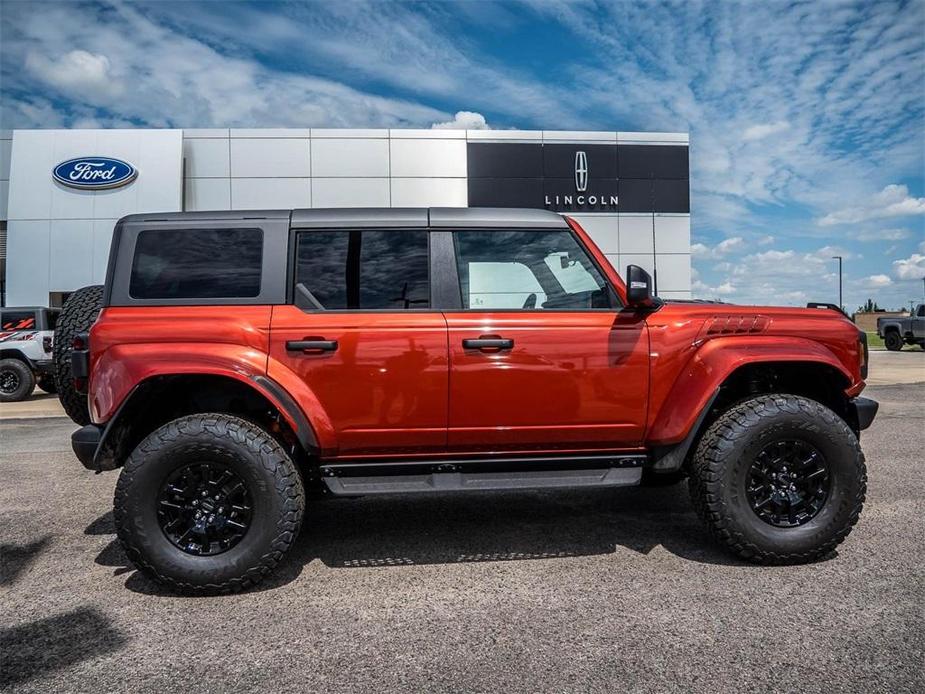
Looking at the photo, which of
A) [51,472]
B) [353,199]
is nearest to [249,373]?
[51,472]

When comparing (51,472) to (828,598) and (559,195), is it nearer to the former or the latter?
(828,598)

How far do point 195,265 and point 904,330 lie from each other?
26.5 metres

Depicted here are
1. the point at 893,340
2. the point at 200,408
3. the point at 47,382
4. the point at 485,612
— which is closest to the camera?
the point at 485,612

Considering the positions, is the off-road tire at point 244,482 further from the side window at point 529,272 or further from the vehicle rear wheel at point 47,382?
the vehicle rear wheel at point 47,382

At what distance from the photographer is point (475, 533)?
3.91 metres

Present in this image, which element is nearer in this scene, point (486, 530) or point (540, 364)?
point (540, 364)

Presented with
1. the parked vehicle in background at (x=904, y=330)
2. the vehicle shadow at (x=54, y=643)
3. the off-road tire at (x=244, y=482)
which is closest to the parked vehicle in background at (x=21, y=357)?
the off-road tire at (x=244, y=482)

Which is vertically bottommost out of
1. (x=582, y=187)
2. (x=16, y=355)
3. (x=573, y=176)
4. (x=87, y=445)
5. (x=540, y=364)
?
(x=87, y=445)

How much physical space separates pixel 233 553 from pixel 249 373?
2.92 feet

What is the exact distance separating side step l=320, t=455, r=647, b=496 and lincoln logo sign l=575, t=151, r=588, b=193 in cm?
1884

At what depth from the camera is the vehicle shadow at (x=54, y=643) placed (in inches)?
92.6

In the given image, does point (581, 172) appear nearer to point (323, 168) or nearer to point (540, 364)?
point (323, 168)

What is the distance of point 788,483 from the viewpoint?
11.1 ft

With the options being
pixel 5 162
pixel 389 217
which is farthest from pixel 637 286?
pixel 5 162
